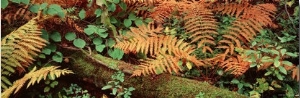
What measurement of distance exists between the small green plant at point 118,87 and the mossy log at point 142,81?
4 centimetres

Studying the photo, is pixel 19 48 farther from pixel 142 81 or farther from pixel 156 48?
pixel 156 48

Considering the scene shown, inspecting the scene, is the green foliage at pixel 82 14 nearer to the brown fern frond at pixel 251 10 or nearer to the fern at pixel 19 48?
the fern at pixel 19 48

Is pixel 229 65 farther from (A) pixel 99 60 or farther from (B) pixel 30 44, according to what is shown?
(B) pixel 30 44

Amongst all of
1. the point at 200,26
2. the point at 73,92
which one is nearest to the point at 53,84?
the point at 73,92

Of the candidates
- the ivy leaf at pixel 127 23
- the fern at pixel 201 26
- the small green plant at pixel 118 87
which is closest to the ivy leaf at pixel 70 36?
the ivy leaf at pixel 127 23

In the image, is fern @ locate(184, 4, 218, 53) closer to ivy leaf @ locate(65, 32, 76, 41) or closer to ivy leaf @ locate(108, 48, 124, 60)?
ivy leaf @ locate(108, 48, 124, 60)

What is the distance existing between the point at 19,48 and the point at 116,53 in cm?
89

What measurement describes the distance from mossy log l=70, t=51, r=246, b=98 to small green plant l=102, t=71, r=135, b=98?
0.14 ft

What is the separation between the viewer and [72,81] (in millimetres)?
3408

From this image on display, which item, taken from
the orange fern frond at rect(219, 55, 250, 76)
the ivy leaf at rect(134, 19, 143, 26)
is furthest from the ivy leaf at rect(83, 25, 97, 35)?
the orange fern frond at rect(219, 55, 250, 76)

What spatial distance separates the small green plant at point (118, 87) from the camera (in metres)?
3.10

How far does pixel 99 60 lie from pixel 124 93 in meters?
0.46

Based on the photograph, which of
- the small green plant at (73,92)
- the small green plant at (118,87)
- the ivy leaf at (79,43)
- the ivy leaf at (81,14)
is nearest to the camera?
the small green plant at (118,87)

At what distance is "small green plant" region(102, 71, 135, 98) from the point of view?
122 inches
